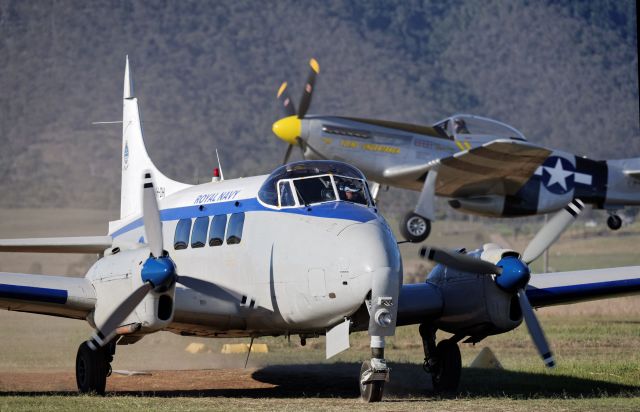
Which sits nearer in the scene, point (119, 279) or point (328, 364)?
point (119, 279)

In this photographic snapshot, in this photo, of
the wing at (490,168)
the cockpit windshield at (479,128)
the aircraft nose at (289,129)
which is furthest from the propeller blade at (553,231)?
the cockpit windshield at (479,128)

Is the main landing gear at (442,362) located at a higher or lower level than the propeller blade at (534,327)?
lower

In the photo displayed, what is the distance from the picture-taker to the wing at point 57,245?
797 inches

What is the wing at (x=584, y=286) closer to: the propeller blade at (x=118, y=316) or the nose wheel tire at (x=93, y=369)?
the propeller blade at (x=118, y=316)

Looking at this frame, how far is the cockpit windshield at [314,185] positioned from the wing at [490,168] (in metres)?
21.9

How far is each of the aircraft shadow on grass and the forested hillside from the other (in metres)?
99.5

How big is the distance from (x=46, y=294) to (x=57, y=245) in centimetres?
327

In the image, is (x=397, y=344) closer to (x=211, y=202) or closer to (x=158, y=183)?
(x=158, y=183)

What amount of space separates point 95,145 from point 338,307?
114 meters

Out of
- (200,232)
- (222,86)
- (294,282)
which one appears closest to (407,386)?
(294,282)

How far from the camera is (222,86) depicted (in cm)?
17288

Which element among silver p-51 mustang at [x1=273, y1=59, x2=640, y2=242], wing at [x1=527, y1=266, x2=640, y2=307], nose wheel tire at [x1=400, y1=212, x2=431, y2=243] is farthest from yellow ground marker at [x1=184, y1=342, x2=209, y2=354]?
silver p-51 mustang at [x1=273, y1=59, x2=640, y2=242]

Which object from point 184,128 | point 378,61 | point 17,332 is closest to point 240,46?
point 378,61

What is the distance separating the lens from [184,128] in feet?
495
